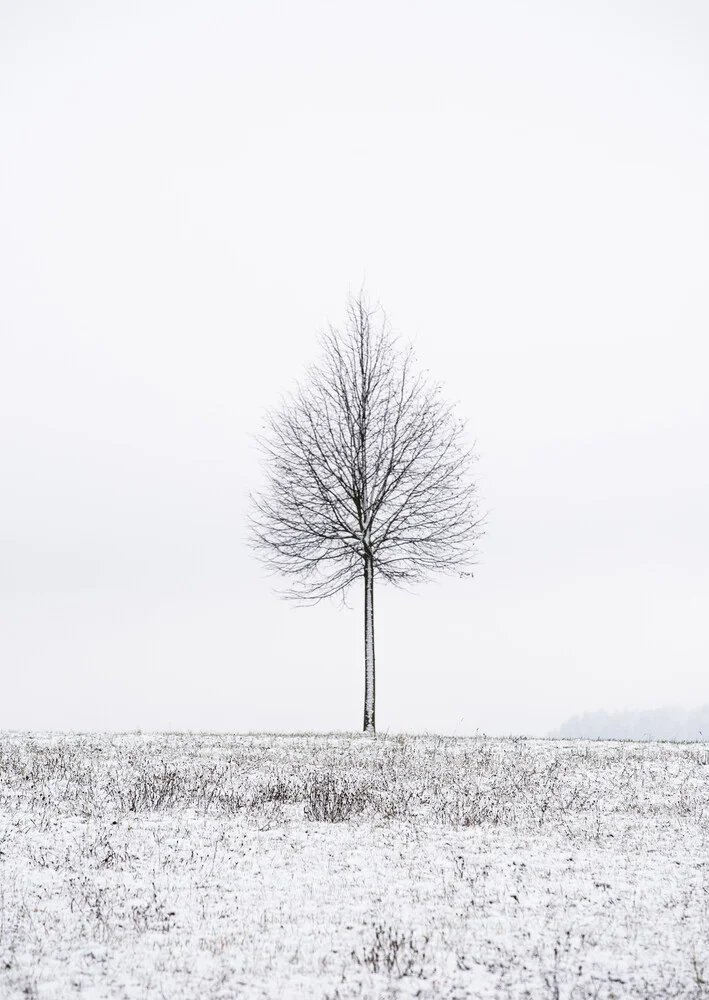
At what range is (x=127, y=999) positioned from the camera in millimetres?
6770

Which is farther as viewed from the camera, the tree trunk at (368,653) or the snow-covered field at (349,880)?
the tree trunk at (368,653)

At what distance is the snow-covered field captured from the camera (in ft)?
24.1

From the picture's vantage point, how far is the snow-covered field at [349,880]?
7.36m

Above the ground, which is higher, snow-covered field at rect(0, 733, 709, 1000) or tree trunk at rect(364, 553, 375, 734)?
tree trunk at rect(364, 553, 375, 734)

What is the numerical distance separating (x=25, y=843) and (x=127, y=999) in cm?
496

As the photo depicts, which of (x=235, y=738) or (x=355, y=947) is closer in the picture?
(x=355, y=947)

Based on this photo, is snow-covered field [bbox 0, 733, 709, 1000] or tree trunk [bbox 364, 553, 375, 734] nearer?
snow-covered field [bbox 0, 733, 709, 1000]

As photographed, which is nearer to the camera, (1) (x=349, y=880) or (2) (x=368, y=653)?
(1) (x=349, y=880)

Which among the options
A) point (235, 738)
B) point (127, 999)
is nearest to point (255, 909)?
point (127, 999)

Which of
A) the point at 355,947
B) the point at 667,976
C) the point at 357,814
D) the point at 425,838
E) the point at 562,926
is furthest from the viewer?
the point at 357,814

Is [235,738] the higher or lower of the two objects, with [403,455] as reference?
lower

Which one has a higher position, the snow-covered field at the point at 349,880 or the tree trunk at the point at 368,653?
the tree trunk at the point at 368,653

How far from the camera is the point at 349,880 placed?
989 cm

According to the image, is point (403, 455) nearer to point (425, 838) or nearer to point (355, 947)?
point (425, 838)
